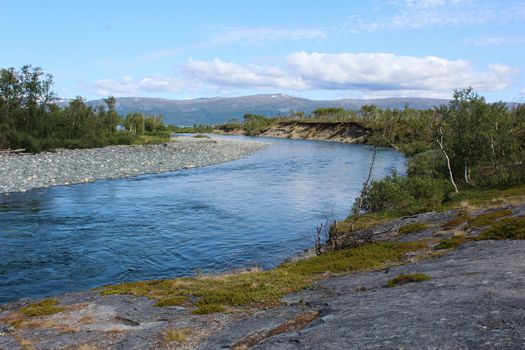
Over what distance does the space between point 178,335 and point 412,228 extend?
617 inches

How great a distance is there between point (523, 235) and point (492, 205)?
30.1 ft

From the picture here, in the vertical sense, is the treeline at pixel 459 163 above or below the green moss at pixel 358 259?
above

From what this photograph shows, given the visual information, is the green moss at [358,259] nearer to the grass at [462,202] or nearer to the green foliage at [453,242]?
the green foliage at [453,242]

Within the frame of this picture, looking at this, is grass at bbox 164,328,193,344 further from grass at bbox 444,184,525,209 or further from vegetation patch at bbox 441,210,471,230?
grass at bbox 444,184,525,209

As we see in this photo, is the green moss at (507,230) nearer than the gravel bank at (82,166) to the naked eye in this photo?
Yes

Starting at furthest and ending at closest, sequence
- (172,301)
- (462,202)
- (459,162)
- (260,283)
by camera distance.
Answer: (459,162) → (462,202) → (260,283) → (172,301)

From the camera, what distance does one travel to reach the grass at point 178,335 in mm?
10508

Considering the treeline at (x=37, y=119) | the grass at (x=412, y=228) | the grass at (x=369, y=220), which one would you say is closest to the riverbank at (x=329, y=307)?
the grass at (x=412, y=228)

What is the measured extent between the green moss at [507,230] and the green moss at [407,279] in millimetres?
6171

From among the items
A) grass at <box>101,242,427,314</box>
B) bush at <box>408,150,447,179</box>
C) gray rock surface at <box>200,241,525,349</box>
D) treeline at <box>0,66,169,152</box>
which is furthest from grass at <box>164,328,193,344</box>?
treeline at <box>0,66,169,152</box>

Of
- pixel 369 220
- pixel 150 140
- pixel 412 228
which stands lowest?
pixel 369 220

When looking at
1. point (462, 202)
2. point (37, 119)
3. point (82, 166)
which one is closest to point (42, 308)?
point (462, 202)

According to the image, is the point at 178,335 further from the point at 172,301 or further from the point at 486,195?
the point at 486,195

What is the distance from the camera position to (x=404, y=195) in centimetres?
3300
